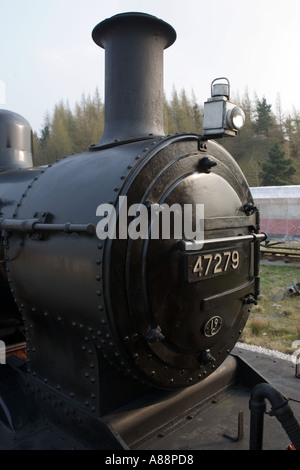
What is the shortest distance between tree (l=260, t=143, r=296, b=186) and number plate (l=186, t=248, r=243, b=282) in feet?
99.2

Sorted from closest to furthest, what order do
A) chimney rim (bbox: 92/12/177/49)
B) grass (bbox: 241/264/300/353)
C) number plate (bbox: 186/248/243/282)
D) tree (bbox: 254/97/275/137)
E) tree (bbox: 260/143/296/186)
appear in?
number plate (bbox: 186/248/243/282)
chimney rim (bbox: 92/12/177/49)
grass (bbox: 241/264/300/353)
tree (bbox: 260/143/296/186)
tree (bbox: 254/97/275/137)

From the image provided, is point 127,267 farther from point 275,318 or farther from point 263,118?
point 263,118

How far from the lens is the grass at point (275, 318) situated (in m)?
5.47

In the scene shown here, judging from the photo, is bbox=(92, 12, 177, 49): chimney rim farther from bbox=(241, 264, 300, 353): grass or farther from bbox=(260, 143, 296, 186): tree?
bbox=(260, 143, 296, 186): tree

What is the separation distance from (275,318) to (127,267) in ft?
18.6

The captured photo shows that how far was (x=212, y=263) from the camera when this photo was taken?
2541mm

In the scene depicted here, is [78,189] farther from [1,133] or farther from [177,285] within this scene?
[1,133]

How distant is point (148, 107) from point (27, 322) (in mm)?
1821

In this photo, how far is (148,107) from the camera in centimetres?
296

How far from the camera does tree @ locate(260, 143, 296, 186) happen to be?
31391mm

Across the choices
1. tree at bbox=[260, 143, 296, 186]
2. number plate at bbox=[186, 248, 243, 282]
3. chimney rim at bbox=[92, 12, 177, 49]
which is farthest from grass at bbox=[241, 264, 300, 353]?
tree at bbox=[260, 143, 296, 186]

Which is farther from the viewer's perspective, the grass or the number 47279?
the grass

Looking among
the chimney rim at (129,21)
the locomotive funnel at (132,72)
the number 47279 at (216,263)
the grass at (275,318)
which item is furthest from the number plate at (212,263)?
the grass at (275,318)

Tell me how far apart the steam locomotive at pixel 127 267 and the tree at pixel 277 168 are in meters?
30.2
